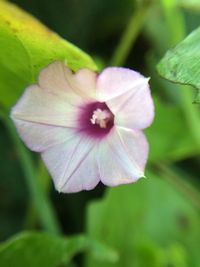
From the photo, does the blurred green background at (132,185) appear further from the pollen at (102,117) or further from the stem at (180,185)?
the pollen at (102,117)

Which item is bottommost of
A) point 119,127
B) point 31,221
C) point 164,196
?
point 31,221

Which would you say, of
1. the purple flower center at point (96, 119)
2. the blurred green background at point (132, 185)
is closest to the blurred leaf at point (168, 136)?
the blurred green background at point (132, 185)

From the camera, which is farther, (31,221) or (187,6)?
(31,221)

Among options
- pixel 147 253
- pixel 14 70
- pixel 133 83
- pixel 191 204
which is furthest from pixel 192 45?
pixel 191 204

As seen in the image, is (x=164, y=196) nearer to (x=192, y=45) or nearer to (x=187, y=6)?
(x=187, y=6)

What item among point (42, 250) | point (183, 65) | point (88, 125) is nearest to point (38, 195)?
point (42, 250)

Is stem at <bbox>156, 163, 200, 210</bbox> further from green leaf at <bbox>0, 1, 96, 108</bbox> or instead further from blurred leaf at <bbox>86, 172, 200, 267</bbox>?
green leaf at <bbox>0, 1, 96, 108</bbox>

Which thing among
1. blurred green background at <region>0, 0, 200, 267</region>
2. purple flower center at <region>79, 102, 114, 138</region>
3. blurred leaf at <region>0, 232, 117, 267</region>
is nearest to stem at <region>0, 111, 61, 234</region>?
blurred green background at <region>0, 0, 200, 267</region>
